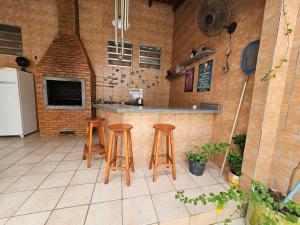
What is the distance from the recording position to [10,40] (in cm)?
349

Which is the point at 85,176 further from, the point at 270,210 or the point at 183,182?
the point at 270,210

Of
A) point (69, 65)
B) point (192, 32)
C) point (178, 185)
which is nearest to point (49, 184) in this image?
point (178, 185)

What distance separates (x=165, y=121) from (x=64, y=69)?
10.0ft

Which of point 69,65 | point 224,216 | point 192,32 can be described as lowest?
point 224,216

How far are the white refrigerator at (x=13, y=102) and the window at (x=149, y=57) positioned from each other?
128 inches

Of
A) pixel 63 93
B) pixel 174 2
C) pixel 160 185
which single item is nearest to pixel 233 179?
pixel 160 185

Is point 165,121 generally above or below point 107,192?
above

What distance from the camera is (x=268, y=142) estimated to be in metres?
1.40

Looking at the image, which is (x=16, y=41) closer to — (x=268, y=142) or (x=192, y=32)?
(x=192, y=32)

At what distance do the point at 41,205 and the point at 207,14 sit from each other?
12.0ft

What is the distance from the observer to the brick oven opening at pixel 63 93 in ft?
11.0

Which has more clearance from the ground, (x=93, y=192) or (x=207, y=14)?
(x=207, y=14)

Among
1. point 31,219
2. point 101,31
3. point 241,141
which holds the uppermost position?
point 101,31

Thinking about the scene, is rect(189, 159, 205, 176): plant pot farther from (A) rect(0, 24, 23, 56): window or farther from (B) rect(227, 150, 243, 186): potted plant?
(A) rect(0, 24, 23, 56): window
